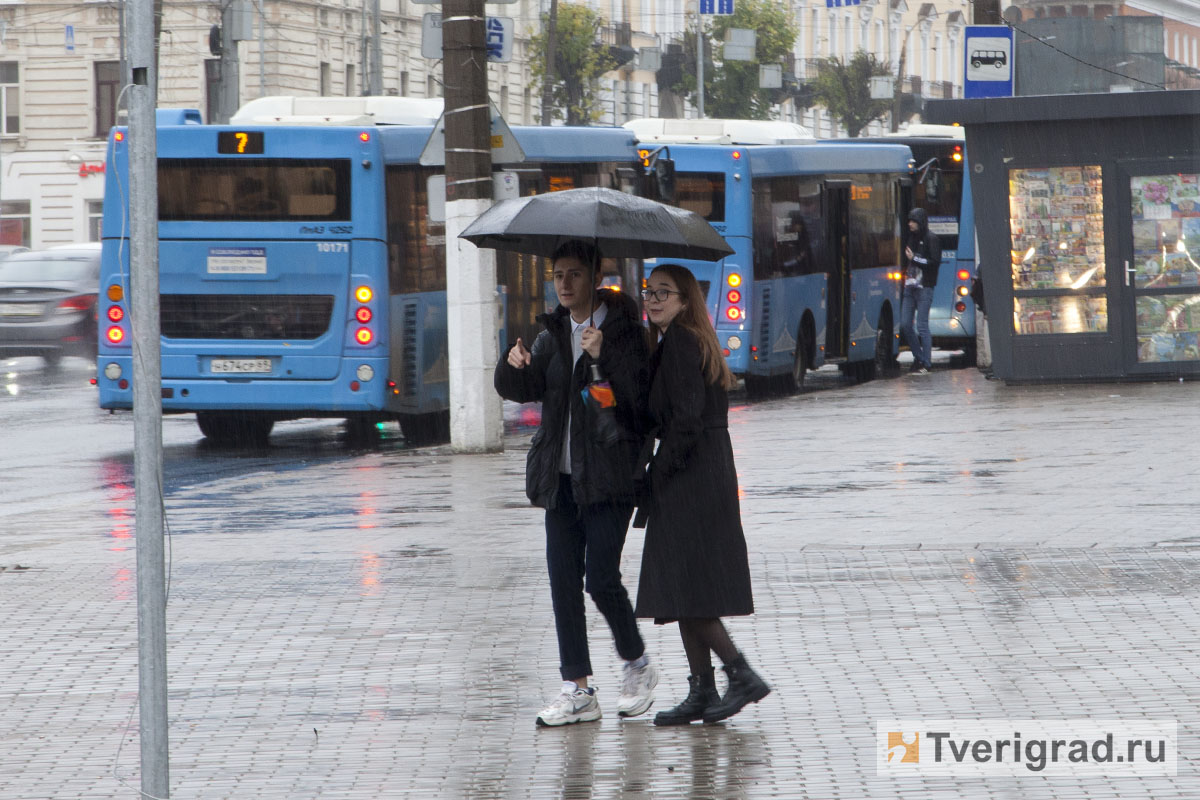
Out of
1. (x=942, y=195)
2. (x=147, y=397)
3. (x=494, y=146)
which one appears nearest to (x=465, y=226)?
(x=494, y=146)

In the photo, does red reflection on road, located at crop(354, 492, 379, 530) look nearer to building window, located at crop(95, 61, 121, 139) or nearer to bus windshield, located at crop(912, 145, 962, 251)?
bus windshield, located at crop(912, 145, 962, 251)

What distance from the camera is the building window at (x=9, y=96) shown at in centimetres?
5772

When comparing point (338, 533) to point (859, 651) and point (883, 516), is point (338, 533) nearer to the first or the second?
point (883, 516)

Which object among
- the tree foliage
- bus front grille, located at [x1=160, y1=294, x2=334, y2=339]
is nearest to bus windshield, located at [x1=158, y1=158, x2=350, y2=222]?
bus front grille, located at [x1=160, y1=294, x2=334, y2=339]

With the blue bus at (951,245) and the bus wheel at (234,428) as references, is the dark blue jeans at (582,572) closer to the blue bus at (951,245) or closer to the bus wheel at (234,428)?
the bus wheel at (234,428)

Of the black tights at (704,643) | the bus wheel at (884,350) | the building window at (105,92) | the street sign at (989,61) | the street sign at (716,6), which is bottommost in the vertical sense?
the black tights at (704,643)

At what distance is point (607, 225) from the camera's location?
23.0 ft

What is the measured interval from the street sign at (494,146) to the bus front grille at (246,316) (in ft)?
6.18

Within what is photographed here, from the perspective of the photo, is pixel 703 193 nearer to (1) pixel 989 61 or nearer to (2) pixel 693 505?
(1) pixel 989 61

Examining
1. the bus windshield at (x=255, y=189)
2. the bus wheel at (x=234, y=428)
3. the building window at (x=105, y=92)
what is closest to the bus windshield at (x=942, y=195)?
the bus wheel at (x=234, y=428)

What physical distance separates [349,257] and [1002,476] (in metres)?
6.22

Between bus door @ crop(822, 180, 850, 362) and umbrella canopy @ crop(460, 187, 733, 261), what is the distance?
1805 cm

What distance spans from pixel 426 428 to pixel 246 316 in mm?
2560

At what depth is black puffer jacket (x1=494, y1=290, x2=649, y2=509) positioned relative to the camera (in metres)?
6.86
